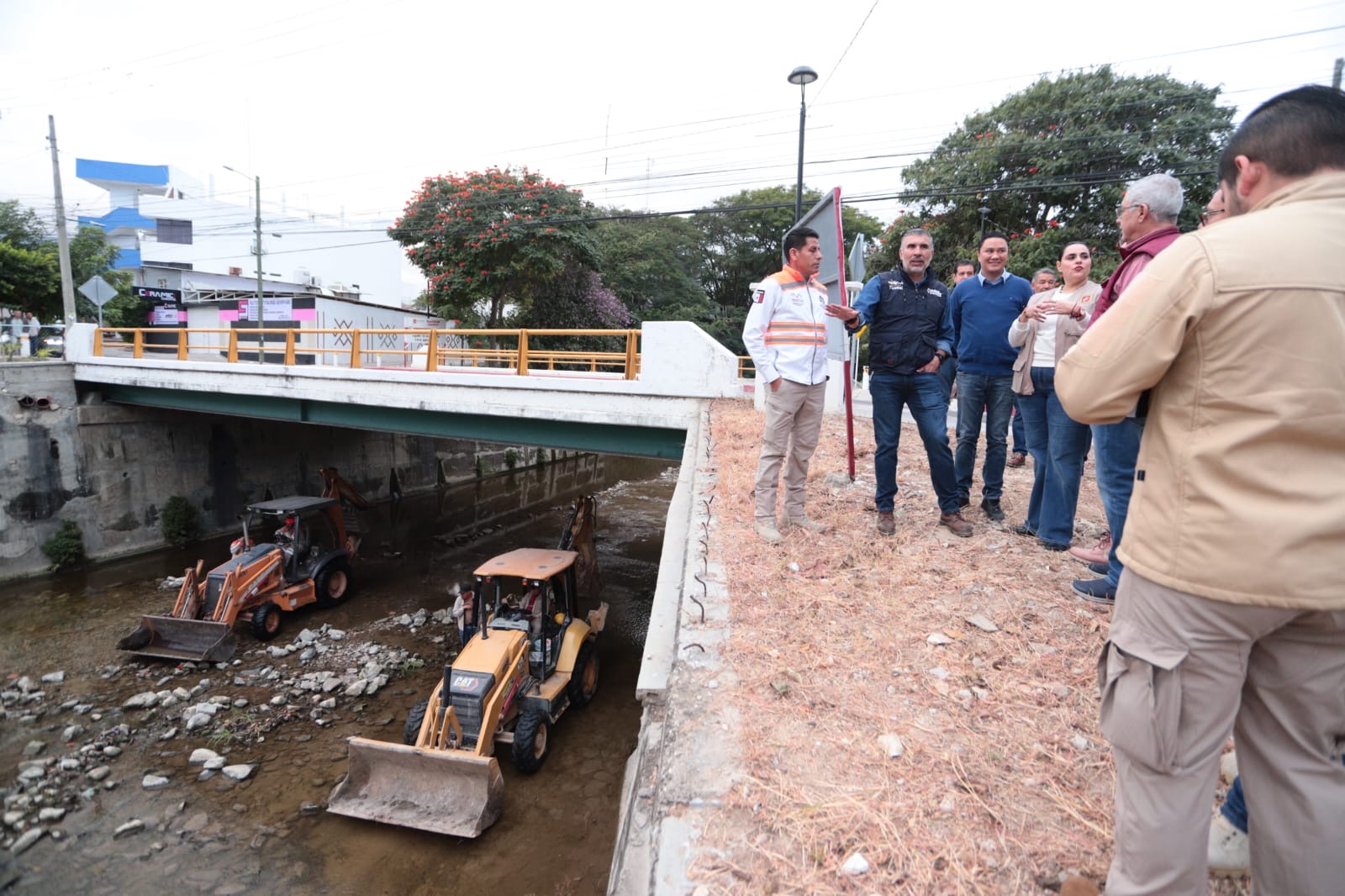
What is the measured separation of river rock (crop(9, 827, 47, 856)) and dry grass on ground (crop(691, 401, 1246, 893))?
23.6 feet

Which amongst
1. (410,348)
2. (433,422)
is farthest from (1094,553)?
(410,348)

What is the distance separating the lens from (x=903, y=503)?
18.8 ft

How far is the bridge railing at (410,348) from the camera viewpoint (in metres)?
10.5

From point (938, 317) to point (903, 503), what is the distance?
177 cm

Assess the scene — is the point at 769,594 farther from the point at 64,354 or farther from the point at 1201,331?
the point at 64,354

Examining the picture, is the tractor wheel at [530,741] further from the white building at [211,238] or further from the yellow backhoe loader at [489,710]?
the white building at [211,238]

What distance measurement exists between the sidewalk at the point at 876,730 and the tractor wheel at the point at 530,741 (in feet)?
12.0

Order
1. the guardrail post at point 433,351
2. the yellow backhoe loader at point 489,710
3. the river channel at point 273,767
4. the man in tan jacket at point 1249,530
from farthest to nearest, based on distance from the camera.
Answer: the guardrail post at point 433,351
the yellow backhoe loader at point 489,710
the river channel at point 273,767
the man in tan jacket at point 1249,530

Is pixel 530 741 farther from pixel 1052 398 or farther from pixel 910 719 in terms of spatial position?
pixel 1052 398

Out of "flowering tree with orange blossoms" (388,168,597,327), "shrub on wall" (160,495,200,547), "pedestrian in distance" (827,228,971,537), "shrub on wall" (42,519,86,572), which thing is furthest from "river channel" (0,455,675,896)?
"flowering tree with orange blossoms" (388,168,597,327)

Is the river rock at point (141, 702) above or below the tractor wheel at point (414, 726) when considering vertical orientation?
below

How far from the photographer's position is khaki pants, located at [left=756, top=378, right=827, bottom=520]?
4.62 m

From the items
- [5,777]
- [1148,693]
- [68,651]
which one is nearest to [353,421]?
[68,651]

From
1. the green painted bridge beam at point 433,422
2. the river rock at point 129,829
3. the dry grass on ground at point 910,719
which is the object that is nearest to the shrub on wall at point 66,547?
the green painted bridge beam at point 433,422
